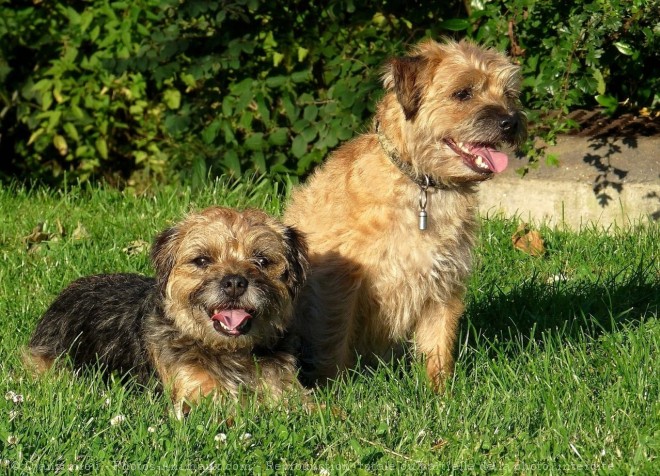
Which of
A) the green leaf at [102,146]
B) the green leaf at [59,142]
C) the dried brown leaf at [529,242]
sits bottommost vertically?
the green leaf at [102,146]

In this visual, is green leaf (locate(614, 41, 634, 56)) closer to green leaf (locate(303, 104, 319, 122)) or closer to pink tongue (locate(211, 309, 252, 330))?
green leaf (locate(303, 104, 319, 122))

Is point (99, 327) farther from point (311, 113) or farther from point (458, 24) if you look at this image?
point (458, 24)

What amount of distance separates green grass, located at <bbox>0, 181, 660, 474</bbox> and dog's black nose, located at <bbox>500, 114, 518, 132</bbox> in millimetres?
1051

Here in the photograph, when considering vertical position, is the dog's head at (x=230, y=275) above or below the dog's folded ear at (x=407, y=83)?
below

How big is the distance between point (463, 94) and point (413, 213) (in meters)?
0.63

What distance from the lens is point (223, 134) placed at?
8.70 metres

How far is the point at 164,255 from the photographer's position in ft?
16.2

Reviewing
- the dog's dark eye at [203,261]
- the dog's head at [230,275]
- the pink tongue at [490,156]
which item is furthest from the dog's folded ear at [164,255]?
the pink tongue at [490,156]

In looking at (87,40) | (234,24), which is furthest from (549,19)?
(87,40)

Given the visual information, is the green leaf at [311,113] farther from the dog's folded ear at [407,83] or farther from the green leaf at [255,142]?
the dog's folded ear at [407,83]

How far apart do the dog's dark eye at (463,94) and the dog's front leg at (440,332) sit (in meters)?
1.02

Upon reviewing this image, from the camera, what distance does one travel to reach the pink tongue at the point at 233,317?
4711 millimetres

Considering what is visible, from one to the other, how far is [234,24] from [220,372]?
4243 millimetres

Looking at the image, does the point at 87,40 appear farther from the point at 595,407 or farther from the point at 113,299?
the point at 595,407
